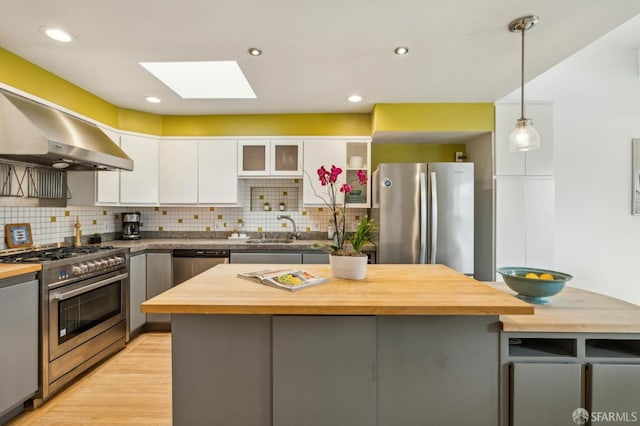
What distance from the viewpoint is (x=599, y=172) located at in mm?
3303

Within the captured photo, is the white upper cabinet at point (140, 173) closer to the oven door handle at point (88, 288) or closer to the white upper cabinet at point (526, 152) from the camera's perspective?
the oven door handle at point (88, 288)

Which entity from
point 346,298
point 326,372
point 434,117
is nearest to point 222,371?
point 326,372

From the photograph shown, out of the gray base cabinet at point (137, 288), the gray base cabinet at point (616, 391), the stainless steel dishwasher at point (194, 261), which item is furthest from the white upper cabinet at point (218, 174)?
the gray base cabinet at point (616, 391)

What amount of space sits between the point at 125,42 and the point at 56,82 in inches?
41.8

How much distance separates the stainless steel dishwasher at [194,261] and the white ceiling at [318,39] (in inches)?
64.6

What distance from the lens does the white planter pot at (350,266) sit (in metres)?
1.65

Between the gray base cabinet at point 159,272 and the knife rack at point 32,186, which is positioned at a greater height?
the knife rack at point 32,186

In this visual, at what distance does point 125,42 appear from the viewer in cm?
206

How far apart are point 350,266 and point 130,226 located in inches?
122

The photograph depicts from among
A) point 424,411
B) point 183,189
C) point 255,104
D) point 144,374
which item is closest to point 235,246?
point 183,189

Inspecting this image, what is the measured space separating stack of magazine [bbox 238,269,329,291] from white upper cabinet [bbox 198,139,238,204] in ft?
6.58

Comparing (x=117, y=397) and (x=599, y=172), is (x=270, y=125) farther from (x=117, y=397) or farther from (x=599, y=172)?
(x=599, y=172)

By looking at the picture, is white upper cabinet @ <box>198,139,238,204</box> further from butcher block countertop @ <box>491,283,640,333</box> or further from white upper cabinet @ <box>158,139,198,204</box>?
butcher block countertop @ <box>491,283,640,333</box>

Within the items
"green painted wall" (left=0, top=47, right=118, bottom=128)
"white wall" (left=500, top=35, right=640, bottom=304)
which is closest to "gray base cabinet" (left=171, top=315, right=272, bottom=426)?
"green painted wall" (left=0, top=47, right=118, bottom=128)
